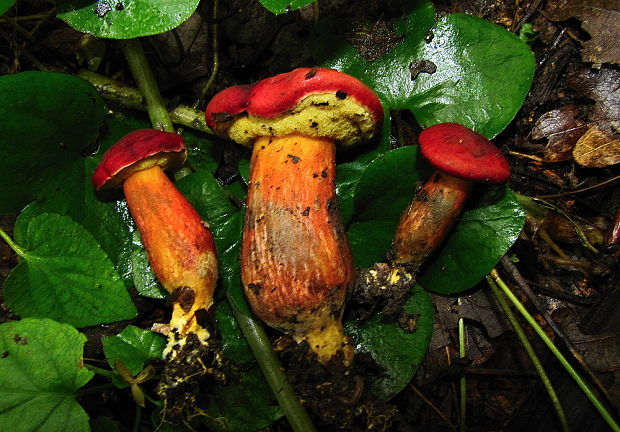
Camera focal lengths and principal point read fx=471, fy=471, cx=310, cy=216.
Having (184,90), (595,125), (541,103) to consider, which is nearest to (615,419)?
(595,125)

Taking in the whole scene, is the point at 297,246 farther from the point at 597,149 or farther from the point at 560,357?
the point at 597,149

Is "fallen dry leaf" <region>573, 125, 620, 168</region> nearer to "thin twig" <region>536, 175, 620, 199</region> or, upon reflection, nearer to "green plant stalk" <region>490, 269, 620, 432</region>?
"thin twig" <region>536, 175, 620, 199</region>

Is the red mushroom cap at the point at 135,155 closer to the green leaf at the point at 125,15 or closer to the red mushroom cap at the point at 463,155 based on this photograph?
the green leaf at the point at 125,15

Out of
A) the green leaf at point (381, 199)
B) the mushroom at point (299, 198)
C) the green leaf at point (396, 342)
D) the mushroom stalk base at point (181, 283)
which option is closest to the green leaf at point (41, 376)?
the mushroom stalk base at point (181, 283)

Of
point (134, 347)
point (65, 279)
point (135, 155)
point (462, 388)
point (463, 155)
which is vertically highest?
point (135, 155)

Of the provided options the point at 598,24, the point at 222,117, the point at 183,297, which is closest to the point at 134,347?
the point at 183,297

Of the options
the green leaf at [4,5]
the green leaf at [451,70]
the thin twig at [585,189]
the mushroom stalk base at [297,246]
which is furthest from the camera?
the thin twig at [585,189]
